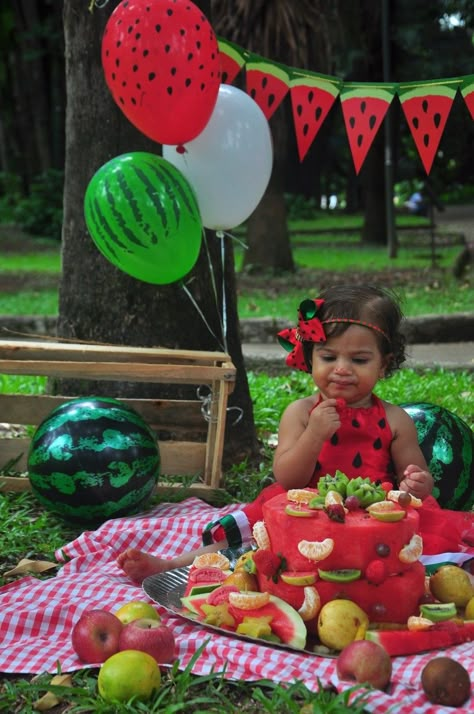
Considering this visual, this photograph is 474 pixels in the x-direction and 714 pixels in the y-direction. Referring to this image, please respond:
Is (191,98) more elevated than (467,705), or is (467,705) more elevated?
(191,98)

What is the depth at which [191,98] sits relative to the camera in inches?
166

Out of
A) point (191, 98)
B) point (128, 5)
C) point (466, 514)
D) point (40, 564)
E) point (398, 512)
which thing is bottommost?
point (40, 564)

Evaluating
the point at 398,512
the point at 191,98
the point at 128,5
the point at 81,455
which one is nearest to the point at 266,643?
the point at 398,512

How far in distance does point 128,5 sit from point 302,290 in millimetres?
8502

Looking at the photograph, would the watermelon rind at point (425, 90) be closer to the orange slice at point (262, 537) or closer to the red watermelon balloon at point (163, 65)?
the red watermelon balloon at point (163, 65)

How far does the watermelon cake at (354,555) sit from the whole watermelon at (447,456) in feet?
3.70

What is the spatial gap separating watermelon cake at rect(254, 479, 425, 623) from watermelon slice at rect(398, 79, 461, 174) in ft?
7.55

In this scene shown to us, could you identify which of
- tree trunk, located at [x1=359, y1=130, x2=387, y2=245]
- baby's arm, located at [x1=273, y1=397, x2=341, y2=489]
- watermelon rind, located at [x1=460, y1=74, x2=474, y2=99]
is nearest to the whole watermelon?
baby's arm, located at [x1=273, y1=397, x2=341, y2=489]

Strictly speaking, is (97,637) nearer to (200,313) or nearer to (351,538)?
(351,538)

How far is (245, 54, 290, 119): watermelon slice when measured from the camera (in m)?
5.09

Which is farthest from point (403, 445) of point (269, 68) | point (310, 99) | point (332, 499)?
point (269, 68)

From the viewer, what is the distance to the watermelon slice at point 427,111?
4820 mm

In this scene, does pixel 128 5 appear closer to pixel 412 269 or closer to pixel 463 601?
pixel 463 601

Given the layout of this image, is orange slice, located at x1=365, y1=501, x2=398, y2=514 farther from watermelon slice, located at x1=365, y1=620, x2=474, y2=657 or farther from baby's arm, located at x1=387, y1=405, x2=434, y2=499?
baby's arm, located at x1=387, y1=405, x2=434, y2=499
